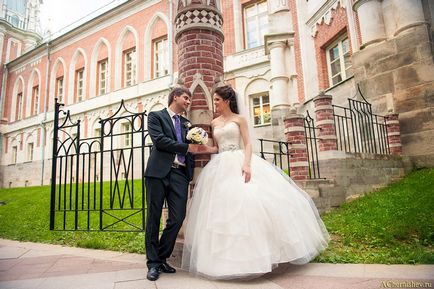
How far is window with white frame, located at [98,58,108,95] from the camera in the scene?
69.9 ft

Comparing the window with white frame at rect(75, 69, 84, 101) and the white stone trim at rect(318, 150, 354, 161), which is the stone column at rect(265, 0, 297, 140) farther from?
the window with white frame at rect(75, 69, 84, 101)

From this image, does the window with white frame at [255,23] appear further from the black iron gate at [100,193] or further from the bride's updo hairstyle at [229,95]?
the bride's updo hairstyle at [229,95]

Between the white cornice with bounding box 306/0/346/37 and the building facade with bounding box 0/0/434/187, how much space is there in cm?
4

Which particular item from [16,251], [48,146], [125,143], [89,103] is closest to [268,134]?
[125,143]

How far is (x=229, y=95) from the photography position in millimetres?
3502

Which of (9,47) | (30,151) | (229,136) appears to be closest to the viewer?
(229,136)

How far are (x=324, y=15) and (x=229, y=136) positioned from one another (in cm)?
998

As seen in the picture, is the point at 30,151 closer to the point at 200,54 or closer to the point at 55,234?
the point at 55,234

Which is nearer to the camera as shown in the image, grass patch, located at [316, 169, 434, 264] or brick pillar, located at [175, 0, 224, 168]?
grass patch, located at [316, 169, 434, 264]

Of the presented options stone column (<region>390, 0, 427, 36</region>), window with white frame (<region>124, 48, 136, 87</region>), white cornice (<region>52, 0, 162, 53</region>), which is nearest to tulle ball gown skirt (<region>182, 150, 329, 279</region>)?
stone column (<region>390, 0, 427, 36</region>)

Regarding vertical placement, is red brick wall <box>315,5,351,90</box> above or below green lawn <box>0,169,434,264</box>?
above

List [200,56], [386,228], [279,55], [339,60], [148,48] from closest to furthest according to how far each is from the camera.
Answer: [200,56]
[386,228]
[339,60]
[279,55]
[148,48]

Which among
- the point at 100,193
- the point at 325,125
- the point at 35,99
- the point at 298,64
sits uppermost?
the point at 35,99

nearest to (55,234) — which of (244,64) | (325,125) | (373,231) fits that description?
(373,231)
